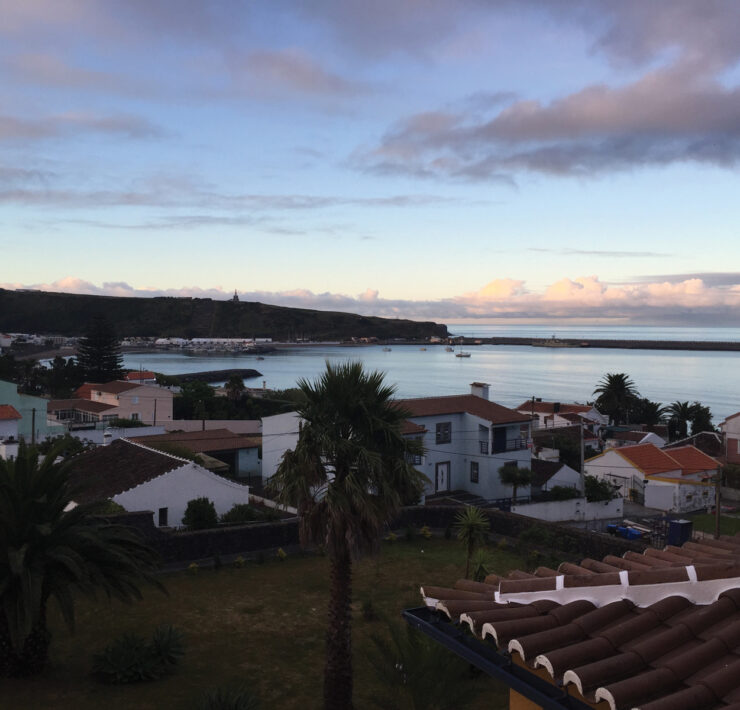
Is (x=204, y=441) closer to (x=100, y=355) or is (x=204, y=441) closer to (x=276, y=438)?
(x=276, y=438)

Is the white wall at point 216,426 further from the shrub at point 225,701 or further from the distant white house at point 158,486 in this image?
the shrub at point 225,701

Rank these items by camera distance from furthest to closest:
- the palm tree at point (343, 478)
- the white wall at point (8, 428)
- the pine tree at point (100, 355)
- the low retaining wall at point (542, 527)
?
the pine tree at point (100, 355) < the white wall at point (8, 428) < the low retaining wall at point (542, 527) < the palm tree at point (343, 478)

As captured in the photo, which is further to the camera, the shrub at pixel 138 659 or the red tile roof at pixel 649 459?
the red tile roof at pixel 649 459

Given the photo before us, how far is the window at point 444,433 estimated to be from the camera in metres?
36.1

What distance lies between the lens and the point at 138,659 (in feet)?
44.0

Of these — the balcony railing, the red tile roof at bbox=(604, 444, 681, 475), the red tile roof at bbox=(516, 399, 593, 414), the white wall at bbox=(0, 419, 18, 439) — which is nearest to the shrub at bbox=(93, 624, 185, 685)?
the balcony railing

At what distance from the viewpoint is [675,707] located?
413 cm

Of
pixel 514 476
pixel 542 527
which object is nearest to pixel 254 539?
pixel 542 527

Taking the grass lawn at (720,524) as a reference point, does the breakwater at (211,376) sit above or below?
below

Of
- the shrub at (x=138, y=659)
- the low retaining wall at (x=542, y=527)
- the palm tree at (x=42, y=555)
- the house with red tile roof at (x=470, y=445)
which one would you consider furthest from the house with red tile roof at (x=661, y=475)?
the palm tree at (x=42, y=555)

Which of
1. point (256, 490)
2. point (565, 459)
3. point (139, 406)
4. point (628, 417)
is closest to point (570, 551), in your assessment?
point (256, 490)

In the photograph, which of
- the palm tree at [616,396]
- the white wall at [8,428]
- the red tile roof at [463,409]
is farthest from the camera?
the palm tree at [616,396]

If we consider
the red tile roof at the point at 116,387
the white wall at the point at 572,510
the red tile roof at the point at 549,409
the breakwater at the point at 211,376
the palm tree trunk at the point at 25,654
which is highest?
the red tile roof at the point at 116,387

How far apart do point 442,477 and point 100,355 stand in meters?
76.9
